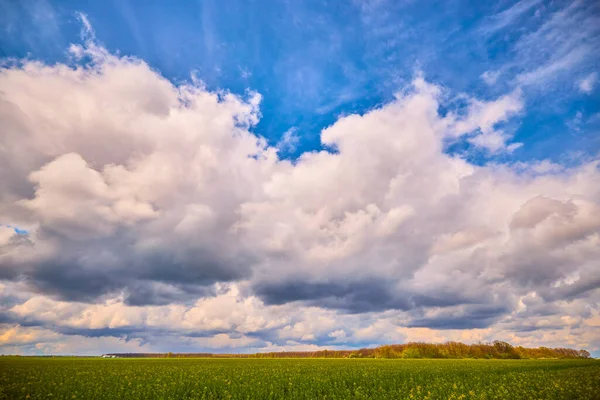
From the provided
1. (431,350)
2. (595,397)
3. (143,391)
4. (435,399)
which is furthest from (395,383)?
(431,350)

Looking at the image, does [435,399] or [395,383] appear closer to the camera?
[435,399]

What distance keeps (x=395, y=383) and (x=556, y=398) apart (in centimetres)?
1465

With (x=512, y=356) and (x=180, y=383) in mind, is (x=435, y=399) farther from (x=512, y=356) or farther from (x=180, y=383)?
(x=512, y=356)

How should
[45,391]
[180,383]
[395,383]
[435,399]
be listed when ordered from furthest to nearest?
1. [395,383]
2. [180,383]
3. [45,391]
4. [435,399]

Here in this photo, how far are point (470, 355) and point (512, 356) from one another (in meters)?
27.3

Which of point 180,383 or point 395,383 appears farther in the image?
point 395,383

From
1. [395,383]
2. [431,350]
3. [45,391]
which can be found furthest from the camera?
[431,350]

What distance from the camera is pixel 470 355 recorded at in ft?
647

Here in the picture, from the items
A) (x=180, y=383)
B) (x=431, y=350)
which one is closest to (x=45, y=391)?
(x=180, y=383)

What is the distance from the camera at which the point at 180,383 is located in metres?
32.5

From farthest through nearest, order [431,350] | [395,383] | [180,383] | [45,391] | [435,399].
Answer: [431,350], [395,383], [180,383], [45,391], [435,399]

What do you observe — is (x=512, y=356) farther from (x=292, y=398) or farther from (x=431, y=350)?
(x=292, y=398)

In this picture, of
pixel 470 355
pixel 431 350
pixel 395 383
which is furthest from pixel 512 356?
pixel 395 383

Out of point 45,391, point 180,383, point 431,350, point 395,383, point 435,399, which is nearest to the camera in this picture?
point 435,399
